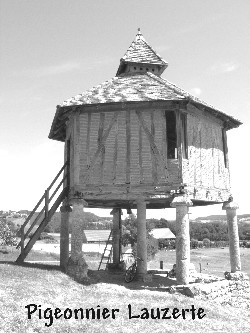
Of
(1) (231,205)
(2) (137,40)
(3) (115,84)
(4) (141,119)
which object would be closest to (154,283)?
(1) (231,205)

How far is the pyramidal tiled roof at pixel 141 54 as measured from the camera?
58.6ft

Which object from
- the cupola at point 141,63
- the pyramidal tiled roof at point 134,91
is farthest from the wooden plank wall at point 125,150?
the cupola at point 141,63

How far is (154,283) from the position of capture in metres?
14.3

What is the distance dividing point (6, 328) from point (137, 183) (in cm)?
704

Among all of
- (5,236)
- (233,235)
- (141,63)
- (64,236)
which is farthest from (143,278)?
(5,236)

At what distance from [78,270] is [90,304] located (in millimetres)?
2703

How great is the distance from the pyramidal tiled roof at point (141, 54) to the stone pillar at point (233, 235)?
7.91 metres

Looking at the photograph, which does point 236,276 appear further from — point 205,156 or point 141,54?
point 141,54

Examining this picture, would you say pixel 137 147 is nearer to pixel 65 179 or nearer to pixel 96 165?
pixel 96 165

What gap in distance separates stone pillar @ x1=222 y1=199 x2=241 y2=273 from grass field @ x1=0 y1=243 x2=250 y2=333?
297 cm

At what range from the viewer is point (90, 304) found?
10211mm

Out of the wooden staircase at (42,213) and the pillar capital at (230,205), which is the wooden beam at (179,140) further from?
the wooden staircase at (42,213)

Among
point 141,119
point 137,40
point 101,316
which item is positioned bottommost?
point 101,316

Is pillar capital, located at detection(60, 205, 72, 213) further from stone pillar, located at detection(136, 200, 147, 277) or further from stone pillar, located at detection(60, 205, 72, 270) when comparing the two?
stone pillar, located at detection(136, 200, 147, 277)
